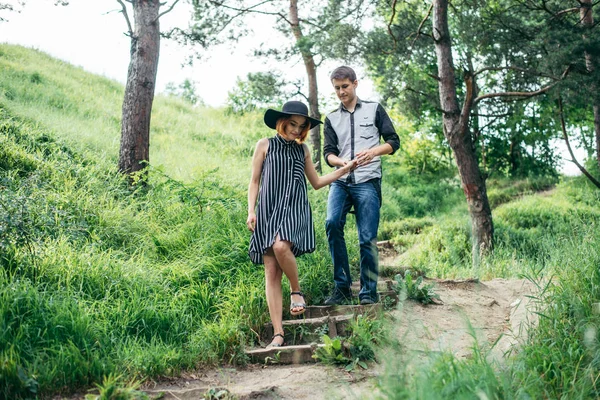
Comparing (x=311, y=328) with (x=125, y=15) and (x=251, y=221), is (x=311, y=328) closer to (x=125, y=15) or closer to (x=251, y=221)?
(x=251, y=221)

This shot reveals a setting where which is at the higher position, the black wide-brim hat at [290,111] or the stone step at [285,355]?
the black wide-brim hat at [290,111]

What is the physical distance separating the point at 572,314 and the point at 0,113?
9572 mm

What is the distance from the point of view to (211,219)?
696 centimetres

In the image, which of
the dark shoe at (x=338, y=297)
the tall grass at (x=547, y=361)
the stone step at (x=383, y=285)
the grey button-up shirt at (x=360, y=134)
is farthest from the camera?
the stone step at (x=383, y=285)

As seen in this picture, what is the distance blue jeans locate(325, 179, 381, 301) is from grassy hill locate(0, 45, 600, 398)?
2.20 feet

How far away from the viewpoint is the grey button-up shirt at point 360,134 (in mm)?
5410

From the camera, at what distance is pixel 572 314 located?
14.7 feet

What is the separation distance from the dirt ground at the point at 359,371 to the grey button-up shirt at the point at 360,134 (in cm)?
140

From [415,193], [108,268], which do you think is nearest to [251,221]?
[108,268]

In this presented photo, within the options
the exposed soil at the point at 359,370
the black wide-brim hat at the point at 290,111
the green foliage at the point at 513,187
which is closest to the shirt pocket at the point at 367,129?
the black wide-brim hat at the point at 290,111

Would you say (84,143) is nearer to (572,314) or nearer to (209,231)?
(209,231)

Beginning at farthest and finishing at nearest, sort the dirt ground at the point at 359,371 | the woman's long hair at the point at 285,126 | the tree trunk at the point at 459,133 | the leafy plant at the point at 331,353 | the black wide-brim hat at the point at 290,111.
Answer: the tree trunk at the point at 459,133 < the woman's long hair at the point at 285,126 < the black wide-brim hat at the point at 290,111 < the leafy plant at the point at 331,353 < the dirt ground at the point at 359,371

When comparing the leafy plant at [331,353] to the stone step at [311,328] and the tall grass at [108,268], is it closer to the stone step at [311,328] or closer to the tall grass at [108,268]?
the stone step at [311,328]

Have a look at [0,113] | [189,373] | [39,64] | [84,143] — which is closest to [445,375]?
[189,373]
